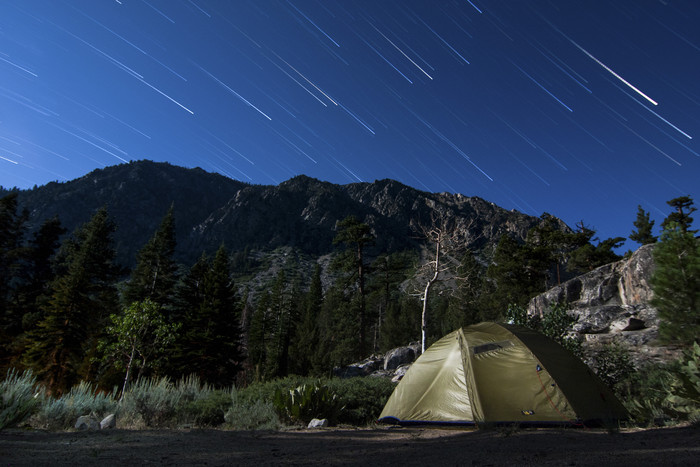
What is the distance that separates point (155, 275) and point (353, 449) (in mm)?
28806

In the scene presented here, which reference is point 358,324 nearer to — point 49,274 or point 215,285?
point 215,285

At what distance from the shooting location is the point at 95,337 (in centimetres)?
2520

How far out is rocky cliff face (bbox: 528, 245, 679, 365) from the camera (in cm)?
1499

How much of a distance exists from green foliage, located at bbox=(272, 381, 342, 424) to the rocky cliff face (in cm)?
956

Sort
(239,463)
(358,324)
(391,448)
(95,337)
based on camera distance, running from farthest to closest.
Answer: (358,324) → (95,337) → (391,448) → (239,463)

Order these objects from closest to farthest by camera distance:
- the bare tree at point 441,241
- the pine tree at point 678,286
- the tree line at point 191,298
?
the pine tree at point 678,286
the bare tree at point 441,241
the tree line at point 191,298

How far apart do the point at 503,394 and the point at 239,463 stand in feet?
16.6

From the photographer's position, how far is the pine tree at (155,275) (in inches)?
1089

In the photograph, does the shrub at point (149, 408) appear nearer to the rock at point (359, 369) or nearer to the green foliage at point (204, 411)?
the green foliage at point (204, 411)

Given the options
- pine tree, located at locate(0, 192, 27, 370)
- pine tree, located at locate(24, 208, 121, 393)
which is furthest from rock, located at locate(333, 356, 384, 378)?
pine tree, located at locate(0, 192, 27, 370)

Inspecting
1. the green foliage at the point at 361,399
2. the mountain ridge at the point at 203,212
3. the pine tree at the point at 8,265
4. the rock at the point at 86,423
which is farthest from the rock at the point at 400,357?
the mountain ridge at the point at 203,212

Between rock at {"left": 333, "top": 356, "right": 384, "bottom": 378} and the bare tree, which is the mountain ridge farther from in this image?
the bare tree

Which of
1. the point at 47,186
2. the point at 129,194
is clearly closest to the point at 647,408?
the point at 129,194

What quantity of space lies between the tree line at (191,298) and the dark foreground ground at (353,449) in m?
10.7
